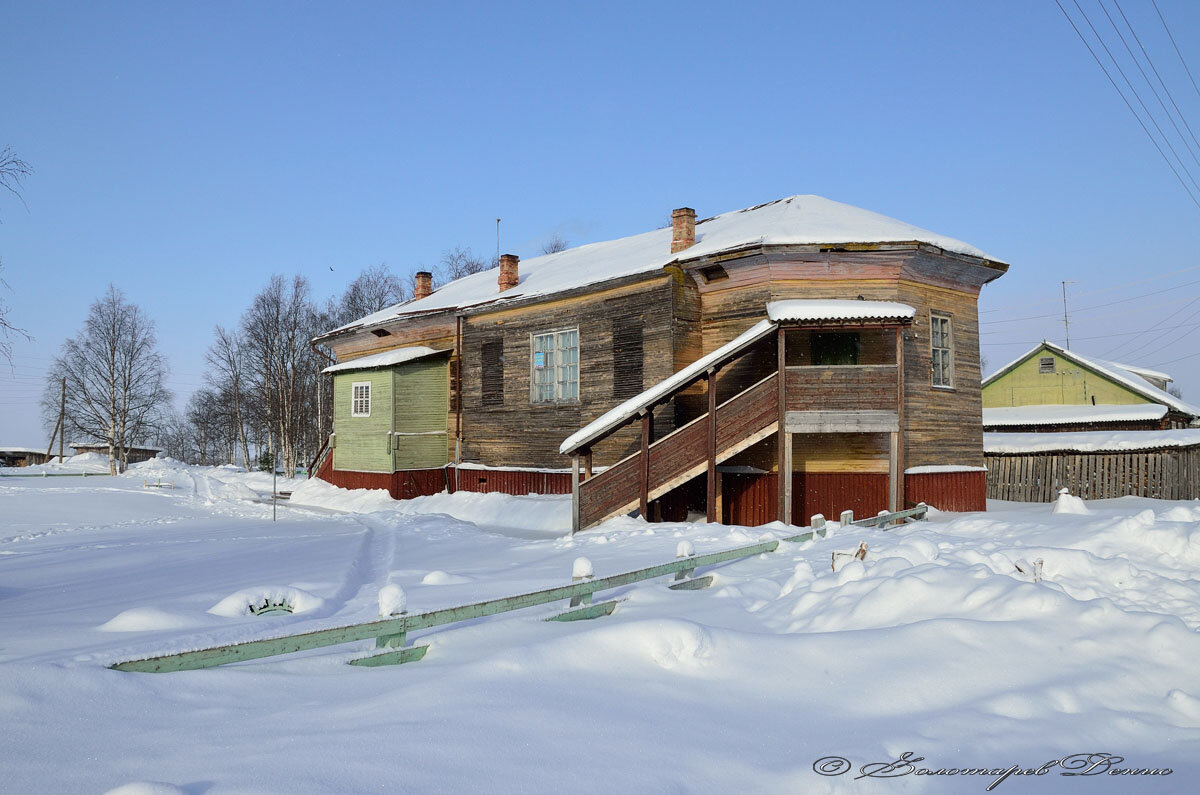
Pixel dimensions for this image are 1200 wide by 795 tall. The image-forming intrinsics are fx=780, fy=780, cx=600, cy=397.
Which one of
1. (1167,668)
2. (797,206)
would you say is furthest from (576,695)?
(797,206)

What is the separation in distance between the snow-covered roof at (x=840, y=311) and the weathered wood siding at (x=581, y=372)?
123 inches

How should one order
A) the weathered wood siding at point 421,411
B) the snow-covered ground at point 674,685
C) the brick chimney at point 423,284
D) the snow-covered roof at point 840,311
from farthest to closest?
the brick chimney at point 423,284 → the weathered wood siding at point 421,411 → the snow-covered roof at point 840,311 → the snow-covered ground at point 674,685

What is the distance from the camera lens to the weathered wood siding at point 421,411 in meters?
22.2

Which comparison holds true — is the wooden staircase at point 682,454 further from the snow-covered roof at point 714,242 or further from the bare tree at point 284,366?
the bare tree at point 284,366

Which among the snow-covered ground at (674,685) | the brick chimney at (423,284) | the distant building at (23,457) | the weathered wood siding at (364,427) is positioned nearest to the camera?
the snow-covered ground at (674,685)

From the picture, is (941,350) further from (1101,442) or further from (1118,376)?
(1118,376)

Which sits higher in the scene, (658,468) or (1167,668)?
(658,468)

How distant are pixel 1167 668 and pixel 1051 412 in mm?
31301

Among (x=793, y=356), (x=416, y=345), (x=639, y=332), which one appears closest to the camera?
(x=793, y=356)

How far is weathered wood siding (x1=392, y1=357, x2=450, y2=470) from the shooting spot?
22.2 meters

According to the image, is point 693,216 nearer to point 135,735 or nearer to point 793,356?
point 793,356

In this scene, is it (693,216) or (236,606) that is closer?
(236,606)

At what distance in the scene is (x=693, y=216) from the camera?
1795 cm

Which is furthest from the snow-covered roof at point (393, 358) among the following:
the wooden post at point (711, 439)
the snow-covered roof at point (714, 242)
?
the wooden post at point (711, 439)
